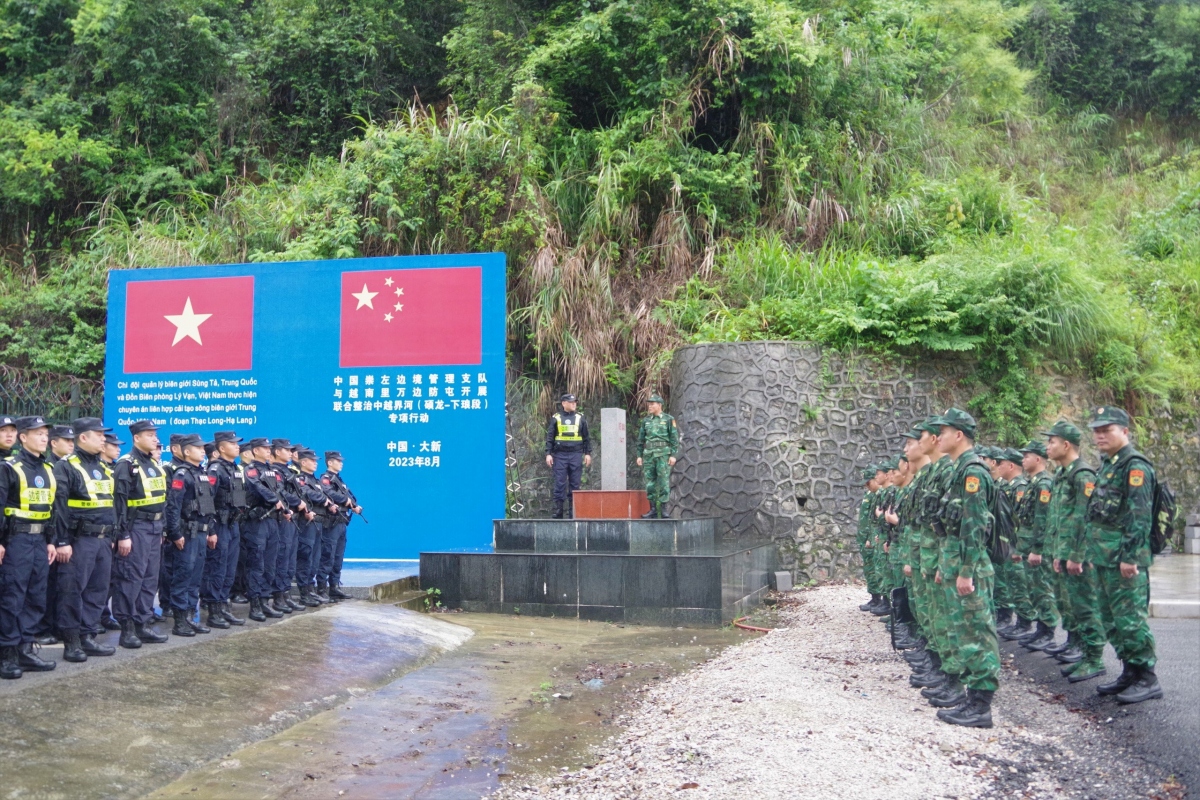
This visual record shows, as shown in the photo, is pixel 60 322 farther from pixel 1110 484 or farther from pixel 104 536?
pixel 1110 484

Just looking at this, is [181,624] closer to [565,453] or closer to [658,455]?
[565,453]

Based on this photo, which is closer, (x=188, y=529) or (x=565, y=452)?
(x=188, y=529)

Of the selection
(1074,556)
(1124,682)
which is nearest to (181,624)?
(1074,556)

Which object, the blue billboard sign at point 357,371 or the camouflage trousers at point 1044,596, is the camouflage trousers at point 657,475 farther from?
the camouflage trousers at point 1044,596

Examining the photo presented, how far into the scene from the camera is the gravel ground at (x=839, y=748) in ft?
14.2

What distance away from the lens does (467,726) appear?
18.6 ft

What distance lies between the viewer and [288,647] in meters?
7.20

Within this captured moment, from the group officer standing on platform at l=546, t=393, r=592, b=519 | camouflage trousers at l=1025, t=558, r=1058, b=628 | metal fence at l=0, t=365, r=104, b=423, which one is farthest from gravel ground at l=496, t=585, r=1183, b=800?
metal fence at l=0, t=365, r=104, b=423

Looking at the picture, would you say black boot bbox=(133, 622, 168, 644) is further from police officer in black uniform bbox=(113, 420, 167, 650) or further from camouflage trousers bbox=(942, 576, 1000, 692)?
camouflage trousers bbox=(942, 576, 1000, 692)

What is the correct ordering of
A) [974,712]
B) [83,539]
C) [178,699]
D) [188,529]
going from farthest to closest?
[188,529], [83,539], [178,699], [974,712]

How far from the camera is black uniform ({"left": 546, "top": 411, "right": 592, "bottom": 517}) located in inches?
469

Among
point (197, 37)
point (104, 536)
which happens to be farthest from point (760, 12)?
point (104, 536)

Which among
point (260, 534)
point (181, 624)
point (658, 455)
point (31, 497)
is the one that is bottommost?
point (181, 624)

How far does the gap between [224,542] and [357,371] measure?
4445 millimetres
